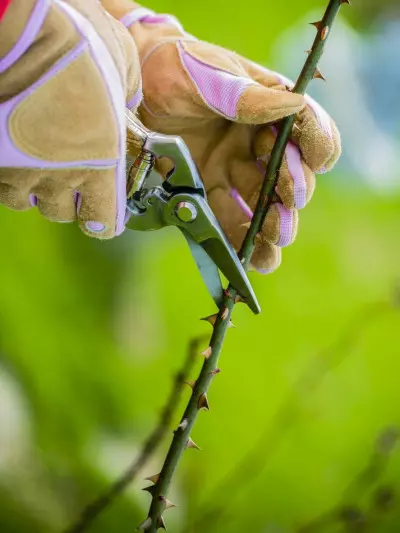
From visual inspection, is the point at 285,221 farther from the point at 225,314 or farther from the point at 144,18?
the point at 144,18

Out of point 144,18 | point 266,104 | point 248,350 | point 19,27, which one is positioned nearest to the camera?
point 19,27

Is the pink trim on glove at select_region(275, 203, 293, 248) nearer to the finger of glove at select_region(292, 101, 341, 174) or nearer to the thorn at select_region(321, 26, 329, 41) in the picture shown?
the finger of glove at select_region(292, 101, 341, 174)

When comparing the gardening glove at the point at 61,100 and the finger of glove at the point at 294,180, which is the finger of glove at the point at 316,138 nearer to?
the finger of glove at the point at 294,180

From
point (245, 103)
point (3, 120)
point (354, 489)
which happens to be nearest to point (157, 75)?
point (245, 103)

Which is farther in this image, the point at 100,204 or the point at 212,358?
the point at 212,358

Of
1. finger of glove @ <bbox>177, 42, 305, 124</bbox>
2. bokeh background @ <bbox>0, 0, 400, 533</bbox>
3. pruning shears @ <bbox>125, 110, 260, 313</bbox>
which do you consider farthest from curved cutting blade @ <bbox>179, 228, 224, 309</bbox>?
bokeh background @ <bbox>0, 0, 400, 533</bbox>

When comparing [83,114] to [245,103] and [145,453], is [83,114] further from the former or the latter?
[145,453]

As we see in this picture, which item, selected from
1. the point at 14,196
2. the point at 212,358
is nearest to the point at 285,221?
the point at 212,358
